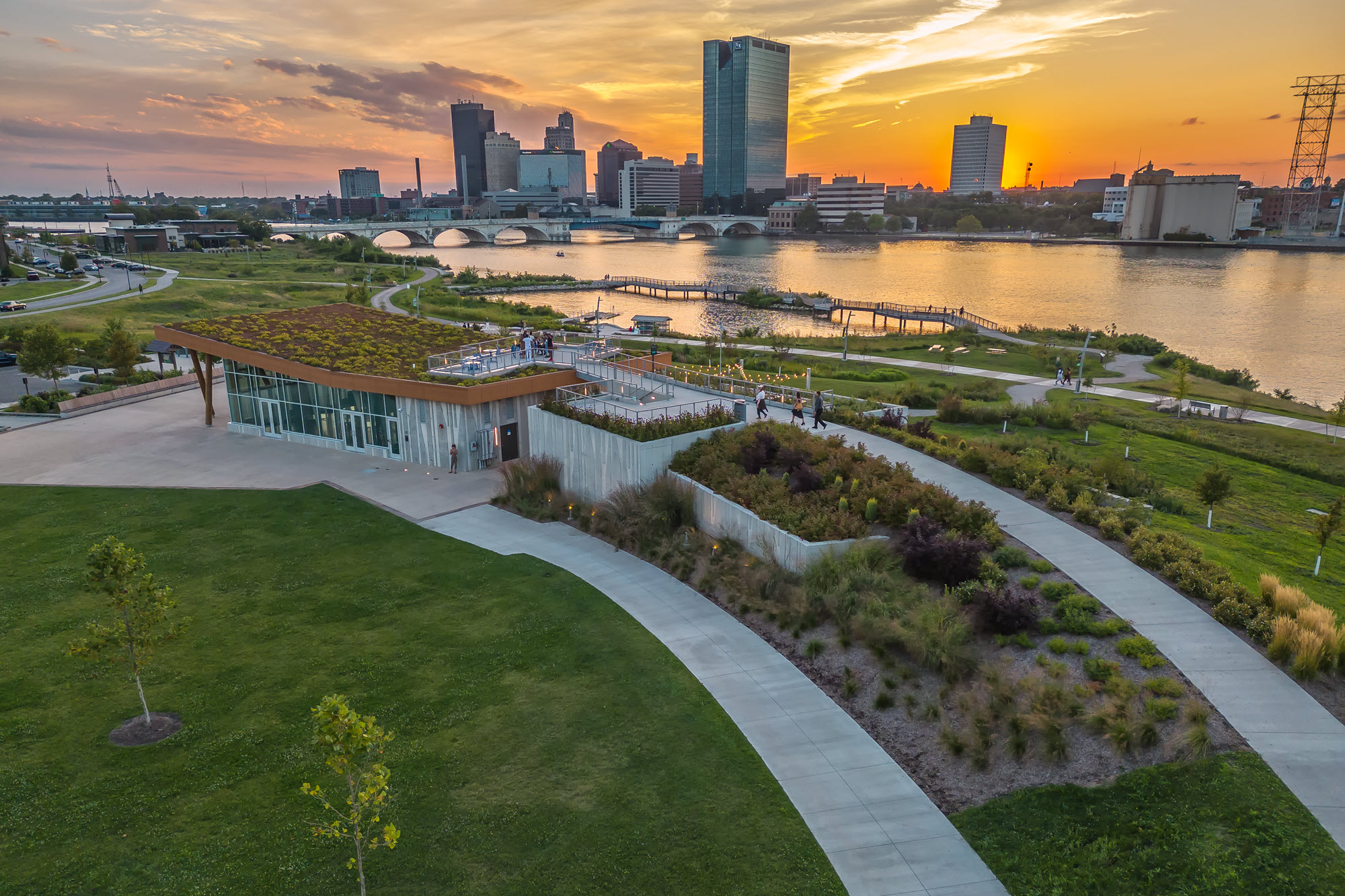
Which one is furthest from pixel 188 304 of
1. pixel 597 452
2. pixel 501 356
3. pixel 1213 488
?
pixel 1213 488

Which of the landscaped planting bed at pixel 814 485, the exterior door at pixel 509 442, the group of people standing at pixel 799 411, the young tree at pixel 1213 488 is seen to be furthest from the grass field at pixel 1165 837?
the exterior door at pixel 509 442

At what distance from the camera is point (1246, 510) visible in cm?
2120

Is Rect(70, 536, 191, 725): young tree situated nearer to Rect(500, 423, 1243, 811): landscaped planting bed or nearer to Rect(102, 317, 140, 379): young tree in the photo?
Rect(500, 423, 1243, 811): landscaped planting bed

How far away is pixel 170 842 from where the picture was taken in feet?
35.2

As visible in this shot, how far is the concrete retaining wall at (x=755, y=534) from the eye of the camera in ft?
57.2

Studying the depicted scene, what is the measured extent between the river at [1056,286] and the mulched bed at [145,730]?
56813 mm

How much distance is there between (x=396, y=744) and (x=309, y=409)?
22.4 m

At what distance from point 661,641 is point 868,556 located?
4.82m

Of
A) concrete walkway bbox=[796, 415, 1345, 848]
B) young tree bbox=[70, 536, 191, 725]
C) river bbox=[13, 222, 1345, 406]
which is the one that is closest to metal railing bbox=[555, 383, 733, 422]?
concrete walkway bbox=[796, 415, 1345, 848]

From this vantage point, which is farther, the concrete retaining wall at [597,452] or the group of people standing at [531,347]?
the group of people standing at [531,347]

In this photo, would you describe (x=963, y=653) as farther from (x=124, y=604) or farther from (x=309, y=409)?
(x=309, y=409)

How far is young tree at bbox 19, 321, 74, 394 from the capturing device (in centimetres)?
3731

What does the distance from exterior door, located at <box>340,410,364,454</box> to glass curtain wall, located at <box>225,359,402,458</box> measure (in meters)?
0.03

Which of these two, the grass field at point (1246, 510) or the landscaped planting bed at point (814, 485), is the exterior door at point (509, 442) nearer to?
the landscaped planting bed at point (814, 485)
